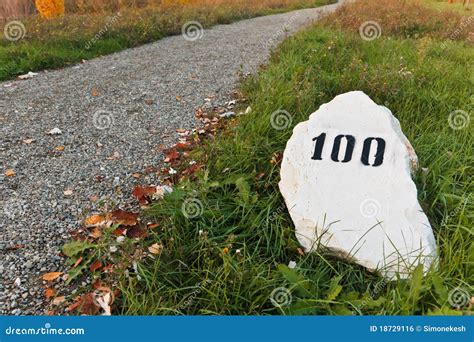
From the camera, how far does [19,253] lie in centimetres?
226

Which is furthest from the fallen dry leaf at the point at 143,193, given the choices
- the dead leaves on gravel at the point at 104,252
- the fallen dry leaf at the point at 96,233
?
the fallen dry leaf at the point at 96,233

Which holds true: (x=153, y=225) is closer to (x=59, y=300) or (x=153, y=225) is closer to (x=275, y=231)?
(x=59, y=300)

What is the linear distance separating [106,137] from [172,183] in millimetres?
1143

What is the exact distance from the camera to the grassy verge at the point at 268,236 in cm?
195

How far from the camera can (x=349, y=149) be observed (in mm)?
2477

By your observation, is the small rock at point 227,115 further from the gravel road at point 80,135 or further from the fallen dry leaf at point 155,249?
the fallen dry leaf at point 155,249

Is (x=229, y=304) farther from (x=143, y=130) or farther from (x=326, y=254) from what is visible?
(x=143, y=130)

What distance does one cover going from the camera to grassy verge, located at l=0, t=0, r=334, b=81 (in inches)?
225

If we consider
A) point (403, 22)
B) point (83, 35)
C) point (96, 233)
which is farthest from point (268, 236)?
point (403, 22)

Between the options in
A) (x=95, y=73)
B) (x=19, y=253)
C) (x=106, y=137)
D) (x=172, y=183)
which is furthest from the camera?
(x=95, y=73)

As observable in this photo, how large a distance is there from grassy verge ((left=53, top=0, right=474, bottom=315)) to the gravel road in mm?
340

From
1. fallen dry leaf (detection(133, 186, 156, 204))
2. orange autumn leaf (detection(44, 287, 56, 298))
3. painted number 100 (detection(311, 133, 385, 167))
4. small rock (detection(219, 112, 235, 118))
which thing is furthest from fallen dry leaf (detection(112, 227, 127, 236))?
small rock (detection(219, 112, 235, 118))

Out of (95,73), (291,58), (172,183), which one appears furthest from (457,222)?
(95,73)

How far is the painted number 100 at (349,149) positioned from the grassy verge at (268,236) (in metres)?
0.43
